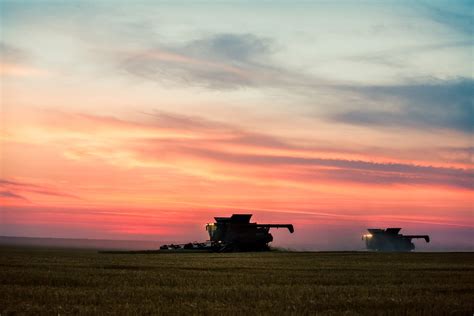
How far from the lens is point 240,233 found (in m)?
106

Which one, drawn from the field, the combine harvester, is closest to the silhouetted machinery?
the combine harvester

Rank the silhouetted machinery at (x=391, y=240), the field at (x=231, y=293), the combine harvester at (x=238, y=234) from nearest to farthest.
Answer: the field at (x=231, y=293) → the combine harvester at (x=238, y=234) → the silhouetted machinery at (x=391, y=240)

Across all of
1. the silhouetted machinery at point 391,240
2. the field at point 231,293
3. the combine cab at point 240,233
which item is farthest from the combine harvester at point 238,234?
the field at point 231,293

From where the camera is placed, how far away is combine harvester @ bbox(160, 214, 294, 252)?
106 metres

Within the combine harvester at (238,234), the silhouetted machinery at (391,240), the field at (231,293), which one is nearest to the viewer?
the field at (231,293)

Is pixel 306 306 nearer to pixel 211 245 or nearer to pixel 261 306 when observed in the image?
pixel 261 306

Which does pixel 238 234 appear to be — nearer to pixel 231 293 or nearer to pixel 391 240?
pixel 391 240

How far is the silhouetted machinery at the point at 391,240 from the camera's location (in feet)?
401

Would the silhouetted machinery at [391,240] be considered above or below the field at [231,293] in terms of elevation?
above

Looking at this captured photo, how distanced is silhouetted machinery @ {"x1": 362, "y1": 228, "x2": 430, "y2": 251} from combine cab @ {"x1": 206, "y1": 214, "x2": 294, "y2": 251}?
22555 mm

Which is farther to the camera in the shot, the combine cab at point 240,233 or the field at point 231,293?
the combine cab at point 240,233

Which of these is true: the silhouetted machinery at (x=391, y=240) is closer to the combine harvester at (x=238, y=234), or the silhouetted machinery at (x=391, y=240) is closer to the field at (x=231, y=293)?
the combine harvester at (x=238, y=234)

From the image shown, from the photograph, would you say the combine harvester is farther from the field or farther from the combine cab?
the field

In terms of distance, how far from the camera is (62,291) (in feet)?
98.4
